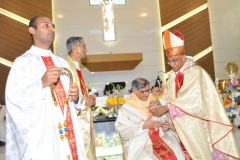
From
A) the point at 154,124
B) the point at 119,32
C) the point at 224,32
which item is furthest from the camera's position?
the point at 224,32

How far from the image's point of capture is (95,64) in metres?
7.26

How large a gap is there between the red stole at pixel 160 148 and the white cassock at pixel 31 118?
4.41 feet

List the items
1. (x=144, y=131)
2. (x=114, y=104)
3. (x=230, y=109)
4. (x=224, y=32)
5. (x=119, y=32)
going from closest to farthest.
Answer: (x=144, y=131)
(x=114, y=104)
(x=230, y=109)
(x=119, y=32)
(x=224, y=32)

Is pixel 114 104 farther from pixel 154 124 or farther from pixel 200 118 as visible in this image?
pixel 200 118

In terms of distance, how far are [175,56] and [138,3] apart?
6170mm

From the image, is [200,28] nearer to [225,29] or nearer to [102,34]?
[225,29]

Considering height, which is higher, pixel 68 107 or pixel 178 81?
pixel 178 81

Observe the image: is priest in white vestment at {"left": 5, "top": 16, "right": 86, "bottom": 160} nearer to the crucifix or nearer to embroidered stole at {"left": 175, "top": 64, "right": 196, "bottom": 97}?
embroidered stole at {"left": 175, "top": 64, "right": 196, "bottom": 97}

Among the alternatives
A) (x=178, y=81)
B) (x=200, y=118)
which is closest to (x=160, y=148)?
(x=200, y=118)

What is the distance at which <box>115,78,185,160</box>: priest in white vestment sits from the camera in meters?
2.91

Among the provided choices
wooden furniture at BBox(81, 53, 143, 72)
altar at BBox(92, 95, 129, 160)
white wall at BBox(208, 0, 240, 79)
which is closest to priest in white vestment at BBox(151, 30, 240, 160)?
altar at BBox(92, 95, 129, 160)

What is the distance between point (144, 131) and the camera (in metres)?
3.03

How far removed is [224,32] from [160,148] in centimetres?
712

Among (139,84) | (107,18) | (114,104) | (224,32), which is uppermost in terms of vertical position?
(107,18)
